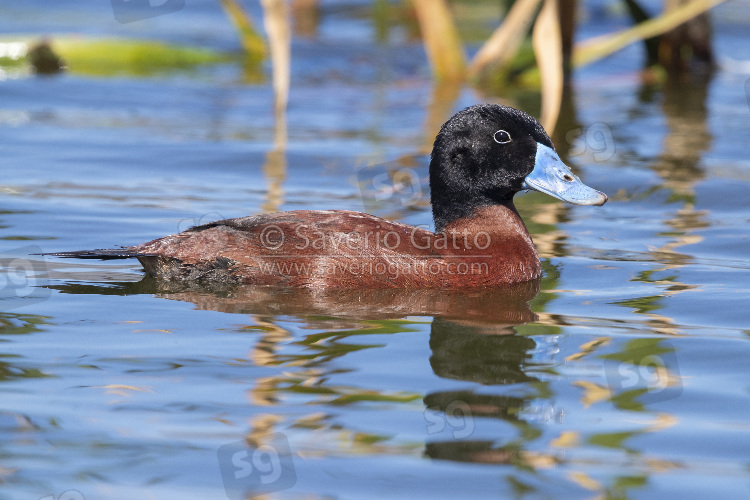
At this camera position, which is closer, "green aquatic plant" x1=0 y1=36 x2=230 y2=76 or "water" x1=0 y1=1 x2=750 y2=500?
"water" x1=0 y1=1 x2=750 y2=500

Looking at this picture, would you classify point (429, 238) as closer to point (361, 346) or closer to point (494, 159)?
point (494, 159)

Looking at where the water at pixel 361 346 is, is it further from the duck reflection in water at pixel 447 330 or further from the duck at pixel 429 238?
the duck at pixel 429 238

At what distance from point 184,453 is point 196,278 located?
242cm

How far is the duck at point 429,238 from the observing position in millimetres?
6215

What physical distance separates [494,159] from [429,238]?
64 centimetres

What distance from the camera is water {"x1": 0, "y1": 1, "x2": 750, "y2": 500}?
13.2 ft

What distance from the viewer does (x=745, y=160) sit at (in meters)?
10.3

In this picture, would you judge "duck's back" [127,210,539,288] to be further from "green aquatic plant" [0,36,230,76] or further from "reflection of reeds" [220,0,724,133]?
"green aquatic plant" [0,36,230,76]

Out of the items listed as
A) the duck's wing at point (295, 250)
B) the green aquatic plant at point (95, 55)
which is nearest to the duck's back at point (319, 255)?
the duck's wing at point (295, 250)

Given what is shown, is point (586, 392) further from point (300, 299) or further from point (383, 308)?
point (300, 299)

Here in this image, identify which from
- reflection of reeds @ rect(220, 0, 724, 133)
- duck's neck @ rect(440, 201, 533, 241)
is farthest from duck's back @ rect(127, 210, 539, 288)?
reflection of reeds @ rect(220, 0, 724, 133)

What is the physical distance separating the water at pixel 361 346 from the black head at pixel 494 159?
1.98 feet

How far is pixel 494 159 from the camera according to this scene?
6.60m

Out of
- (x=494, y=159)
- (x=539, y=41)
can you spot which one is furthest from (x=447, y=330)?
(x=539, y=41)
